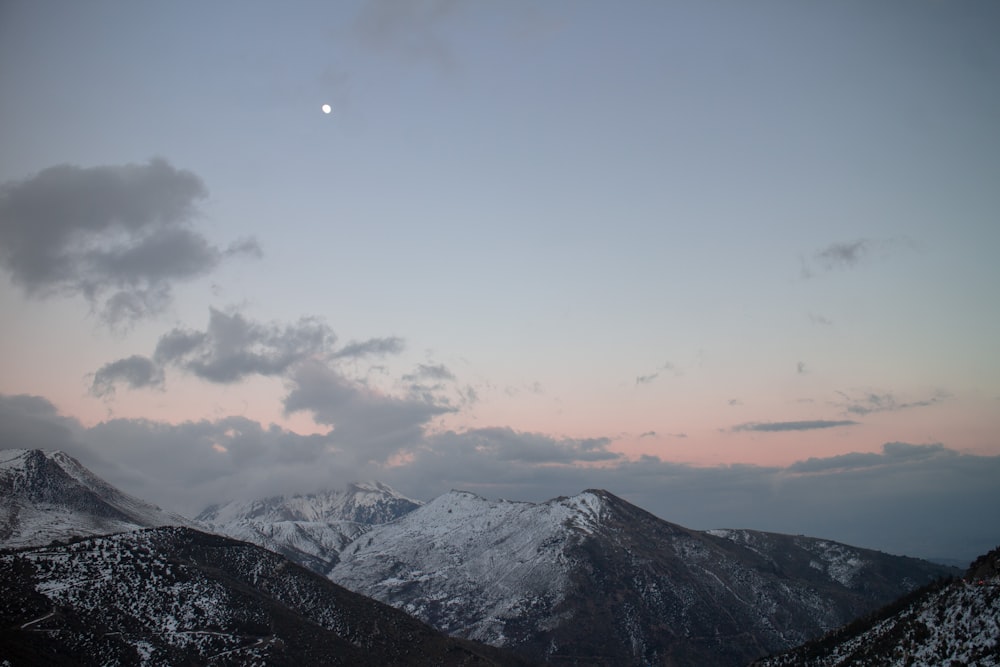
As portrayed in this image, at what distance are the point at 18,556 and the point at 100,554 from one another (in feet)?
55.9

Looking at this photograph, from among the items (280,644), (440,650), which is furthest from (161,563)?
(440,650)

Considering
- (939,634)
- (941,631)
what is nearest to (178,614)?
(939,634)

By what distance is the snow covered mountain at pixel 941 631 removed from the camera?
88438 millimetres

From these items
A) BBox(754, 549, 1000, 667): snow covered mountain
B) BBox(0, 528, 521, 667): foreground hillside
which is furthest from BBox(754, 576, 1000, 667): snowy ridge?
BBox(0, 528, 521, 667): foreground hillside

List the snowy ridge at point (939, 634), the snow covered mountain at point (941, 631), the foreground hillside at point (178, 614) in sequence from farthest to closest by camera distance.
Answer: the foreground hillside at point (178, 614) < the snow covered mountain at point (941, 631) < the snowy ridge at point (939, 634)

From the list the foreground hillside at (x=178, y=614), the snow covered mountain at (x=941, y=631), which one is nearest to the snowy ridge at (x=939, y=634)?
the snow covered mountain at (x=941, y=631)

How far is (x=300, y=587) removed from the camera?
7667 inches

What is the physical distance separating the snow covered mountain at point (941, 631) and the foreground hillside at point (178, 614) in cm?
10339

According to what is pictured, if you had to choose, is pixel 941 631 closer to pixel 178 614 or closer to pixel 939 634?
pixel 939 634

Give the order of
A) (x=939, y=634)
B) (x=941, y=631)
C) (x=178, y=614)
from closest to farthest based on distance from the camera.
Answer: (x=939, y=634) → (x=941, y=631) → (x=178, y=614)

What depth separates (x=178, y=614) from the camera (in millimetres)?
156250

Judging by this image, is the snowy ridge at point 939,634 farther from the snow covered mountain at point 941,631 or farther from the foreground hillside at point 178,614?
the foreground hillside at point 178,614

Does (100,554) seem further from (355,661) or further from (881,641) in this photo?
(881,641)

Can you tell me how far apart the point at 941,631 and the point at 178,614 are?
152537 mm
